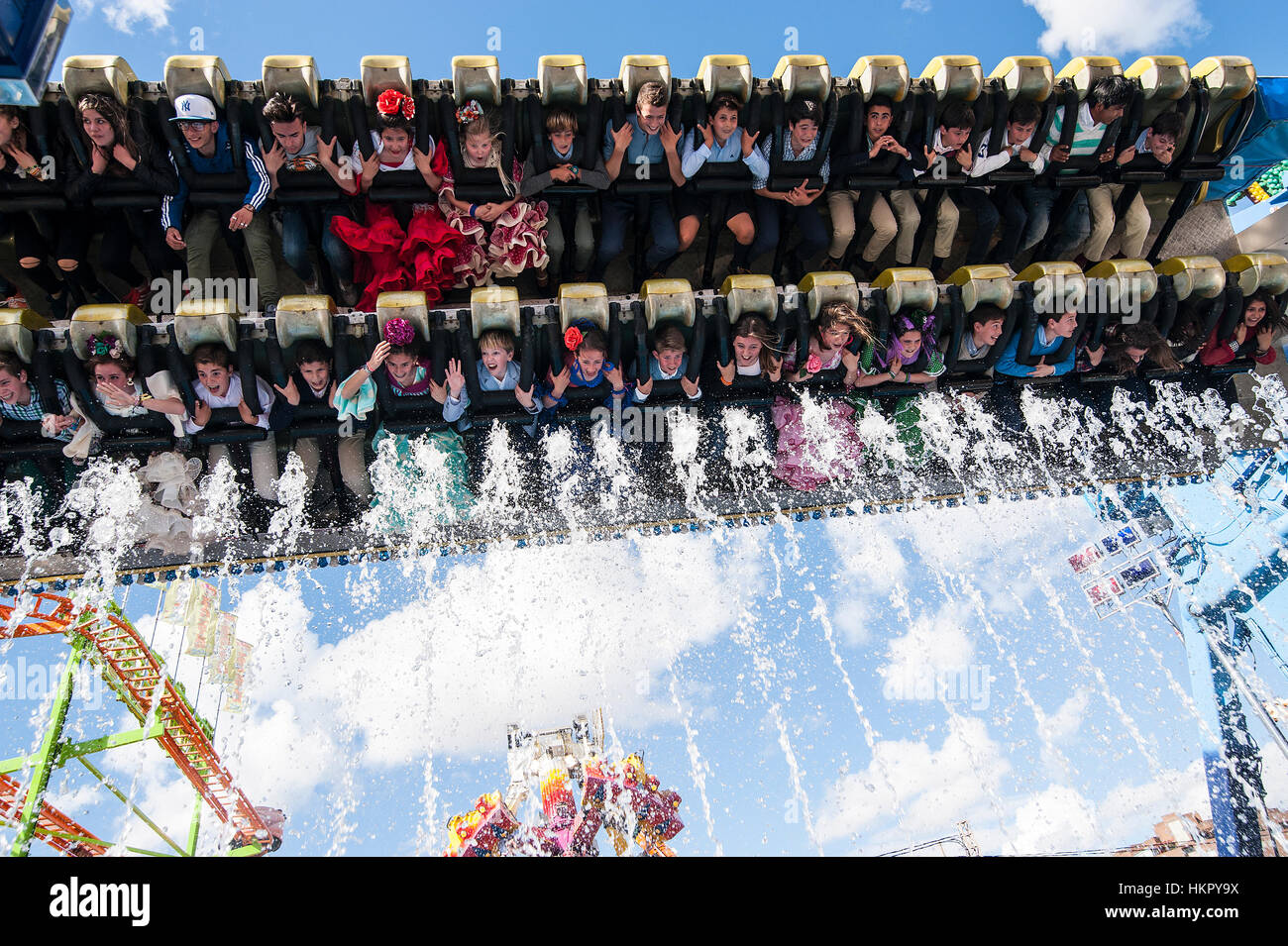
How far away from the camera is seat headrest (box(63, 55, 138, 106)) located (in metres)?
4.76

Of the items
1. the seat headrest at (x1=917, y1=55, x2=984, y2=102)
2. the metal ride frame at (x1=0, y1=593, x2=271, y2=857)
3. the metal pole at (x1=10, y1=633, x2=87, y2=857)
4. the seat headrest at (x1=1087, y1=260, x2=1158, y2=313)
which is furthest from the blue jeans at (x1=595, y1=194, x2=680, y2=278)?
the metal pole at (x1=10, y1=633, x2=87, y2=857)

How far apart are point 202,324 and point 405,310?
1234 mm

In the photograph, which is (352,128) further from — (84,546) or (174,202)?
(84,546)

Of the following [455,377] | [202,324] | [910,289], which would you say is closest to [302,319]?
[202,324]

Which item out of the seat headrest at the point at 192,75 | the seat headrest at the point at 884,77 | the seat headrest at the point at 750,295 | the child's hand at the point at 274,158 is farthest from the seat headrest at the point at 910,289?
the seat headrest at the point at 192,75

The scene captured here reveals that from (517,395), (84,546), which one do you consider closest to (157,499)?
(84,546)

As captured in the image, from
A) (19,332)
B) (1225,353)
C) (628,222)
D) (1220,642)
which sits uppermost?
(628,222)

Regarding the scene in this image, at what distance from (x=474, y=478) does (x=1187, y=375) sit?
239 inches

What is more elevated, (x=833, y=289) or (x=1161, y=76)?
(x=1161, y=76)

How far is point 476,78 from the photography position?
16.7ft

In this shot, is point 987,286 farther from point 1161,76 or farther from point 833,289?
point 1161,76

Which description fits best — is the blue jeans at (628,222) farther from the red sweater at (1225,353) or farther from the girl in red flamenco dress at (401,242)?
the red sweater at (1225,353)
